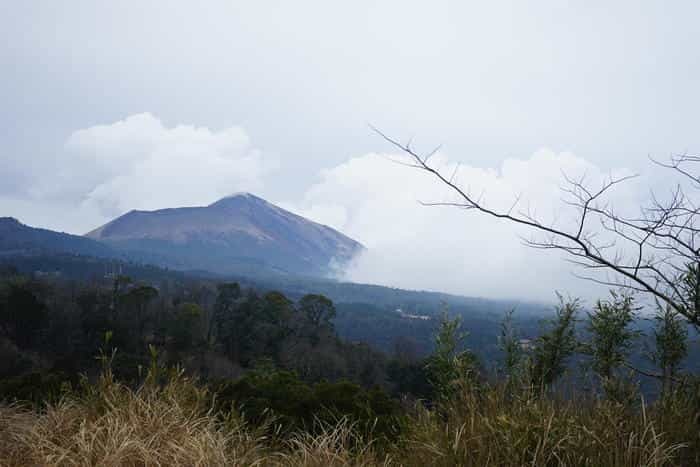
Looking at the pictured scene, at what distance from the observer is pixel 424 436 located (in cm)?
371

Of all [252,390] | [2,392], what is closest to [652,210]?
[252,390]

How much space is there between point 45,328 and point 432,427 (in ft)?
159

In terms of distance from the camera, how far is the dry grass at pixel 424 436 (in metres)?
3.04

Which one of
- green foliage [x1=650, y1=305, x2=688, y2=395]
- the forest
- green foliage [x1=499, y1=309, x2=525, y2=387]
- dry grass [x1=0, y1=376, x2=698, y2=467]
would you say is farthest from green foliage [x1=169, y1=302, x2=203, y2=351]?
green foliage [x1=650, y1=305, x2=688, y2=395]

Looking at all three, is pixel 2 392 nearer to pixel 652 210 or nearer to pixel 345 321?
pixel 652 210

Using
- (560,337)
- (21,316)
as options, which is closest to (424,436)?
(560,337)

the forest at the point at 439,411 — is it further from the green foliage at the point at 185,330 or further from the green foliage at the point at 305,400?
the green foliage at the point at 185,330

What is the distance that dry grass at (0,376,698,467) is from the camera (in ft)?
9.98

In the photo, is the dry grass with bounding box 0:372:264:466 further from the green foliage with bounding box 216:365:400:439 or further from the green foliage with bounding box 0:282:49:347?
the green foliage with bounding box 0:282:49:347

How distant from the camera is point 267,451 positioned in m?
4.93

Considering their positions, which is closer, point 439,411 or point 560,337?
point 439,411

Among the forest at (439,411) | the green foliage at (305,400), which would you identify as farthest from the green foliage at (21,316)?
the green foliage at (305,400)

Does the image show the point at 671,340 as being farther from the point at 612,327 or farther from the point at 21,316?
the point at 21,316

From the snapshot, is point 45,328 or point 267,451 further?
point 45,328
